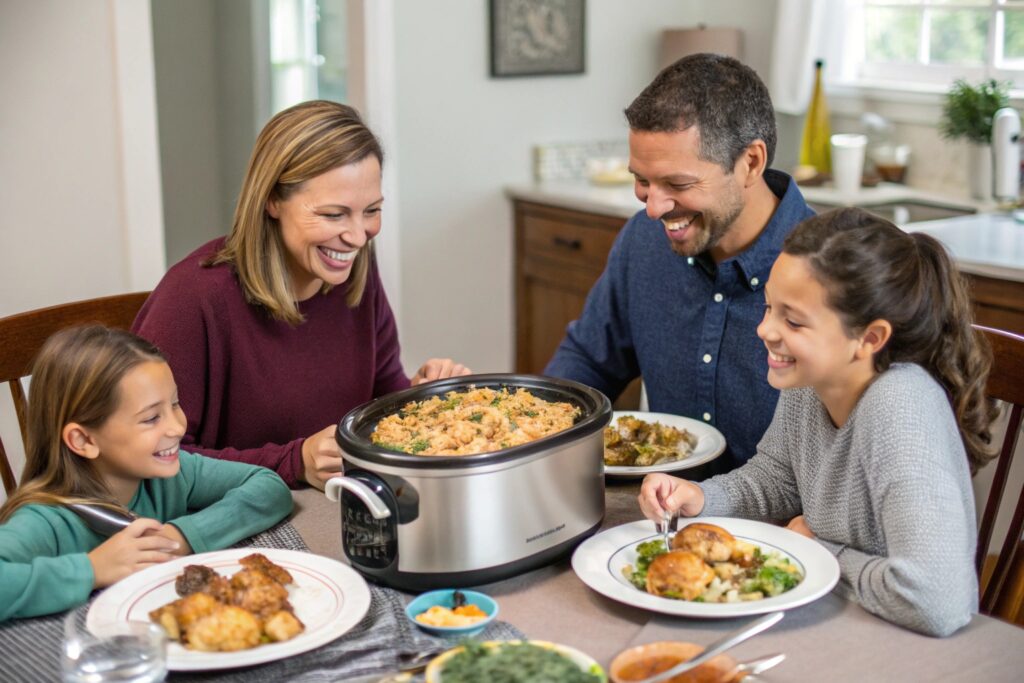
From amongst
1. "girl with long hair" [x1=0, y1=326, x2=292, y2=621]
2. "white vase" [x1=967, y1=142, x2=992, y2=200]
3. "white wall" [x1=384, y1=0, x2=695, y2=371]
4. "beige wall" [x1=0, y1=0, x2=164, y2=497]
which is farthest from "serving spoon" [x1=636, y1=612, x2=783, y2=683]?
"white wall" [x1=384, y1=0, x2=695, y2=371]

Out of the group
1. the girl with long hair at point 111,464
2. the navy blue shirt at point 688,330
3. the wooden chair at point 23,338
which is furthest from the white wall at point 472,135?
the girl with long hair at point 111,464

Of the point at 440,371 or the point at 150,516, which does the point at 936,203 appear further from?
the point at 150,516

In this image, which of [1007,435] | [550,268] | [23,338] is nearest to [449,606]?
[1007,435]

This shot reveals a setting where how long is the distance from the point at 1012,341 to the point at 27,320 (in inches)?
59.0

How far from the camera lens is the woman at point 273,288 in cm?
178

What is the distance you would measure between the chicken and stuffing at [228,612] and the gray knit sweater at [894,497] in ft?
1.83

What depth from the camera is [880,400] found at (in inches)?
50.4

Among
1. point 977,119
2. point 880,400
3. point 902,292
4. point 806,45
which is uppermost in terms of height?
point 806,45

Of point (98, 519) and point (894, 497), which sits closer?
point (894, 497)

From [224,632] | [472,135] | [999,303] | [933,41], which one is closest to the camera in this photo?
[224,632]

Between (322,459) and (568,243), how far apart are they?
7.13ft

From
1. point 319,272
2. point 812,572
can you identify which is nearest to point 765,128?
point 319,272

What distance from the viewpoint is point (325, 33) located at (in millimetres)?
4453

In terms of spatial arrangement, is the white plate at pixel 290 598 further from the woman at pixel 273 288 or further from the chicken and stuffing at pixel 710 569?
the woman at pixel 273 288
